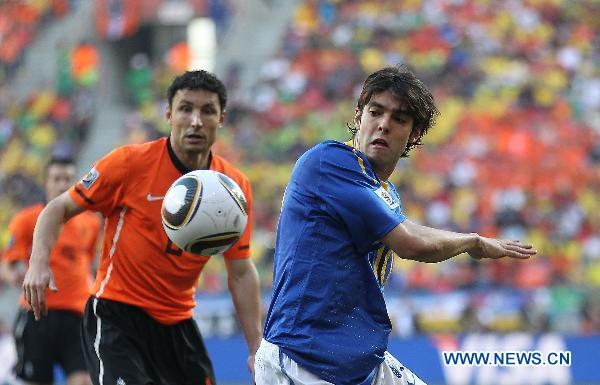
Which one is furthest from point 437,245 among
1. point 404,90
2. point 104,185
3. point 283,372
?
point 104,185

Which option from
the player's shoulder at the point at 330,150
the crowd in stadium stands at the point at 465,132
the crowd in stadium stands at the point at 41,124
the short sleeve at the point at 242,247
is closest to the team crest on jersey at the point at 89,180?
the short sleeve at the point at 242,247

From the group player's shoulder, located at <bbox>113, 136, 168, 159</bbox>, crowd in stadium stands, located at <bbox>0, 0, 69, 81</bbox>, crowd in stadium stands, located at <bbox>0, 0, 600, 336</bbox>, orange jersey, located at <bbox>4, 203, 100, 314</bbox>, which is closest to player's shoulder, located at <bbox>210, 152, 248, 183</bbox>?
player's shoulder, located at <bbox>113, 136, 168, 159</bbox>

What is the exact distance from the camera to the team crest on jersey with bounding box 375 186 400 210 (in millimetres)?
3990

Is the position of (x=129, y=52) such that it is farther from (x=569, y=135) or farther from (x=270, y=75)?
(x=569, y=135)

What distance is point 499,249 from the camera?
157 inches

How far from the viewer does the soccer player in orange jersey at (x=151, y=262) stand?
212 inches

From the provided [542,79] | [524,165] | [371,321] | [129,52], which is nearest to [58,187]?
[371,321]

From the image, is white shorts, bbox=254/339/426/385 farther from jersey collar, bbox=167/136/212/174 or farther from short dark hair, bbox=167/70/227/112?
short dark hair, bbox=167/70/227/112

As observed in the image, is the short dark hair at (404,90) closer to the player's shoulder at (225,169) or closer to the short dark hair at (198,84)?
the player's shoulder at (225,169)

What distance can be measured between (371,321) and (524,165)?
12.4 m

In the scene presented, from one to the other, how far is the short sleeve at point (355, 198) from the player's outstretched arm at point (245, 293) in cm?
194

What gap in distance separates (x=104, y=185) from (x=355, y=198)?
6.44 feet

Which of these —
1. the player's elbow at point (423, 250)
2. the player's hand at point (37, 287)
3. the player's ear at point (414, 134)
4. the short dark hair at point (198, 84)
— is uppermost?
the short dark hair at point (198, 84)

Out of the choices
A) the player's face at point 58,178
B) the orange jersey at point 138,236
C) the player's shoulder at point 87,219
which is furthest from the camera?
the player's shoulder at point 87,219
